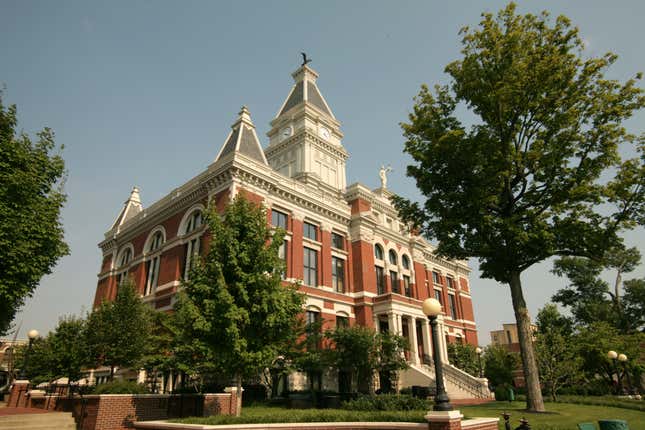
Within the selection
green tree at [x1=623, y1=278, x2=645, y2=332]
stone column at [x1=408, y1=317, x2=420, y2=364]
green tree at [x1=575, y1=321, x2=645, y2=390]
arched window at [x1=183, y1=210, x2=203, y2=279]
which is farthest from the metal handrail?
green tree at [x1=623, y1=278, x2=645, y2=332]

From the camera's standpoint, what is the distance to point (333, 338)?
2584 cm

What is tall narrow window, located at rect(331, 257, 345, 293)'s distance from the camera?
3312 cm

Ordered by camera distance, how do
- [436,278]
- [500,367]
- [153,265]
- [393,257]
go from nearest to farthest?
[153,265] < [500,367] < [393,257] < [436,278]

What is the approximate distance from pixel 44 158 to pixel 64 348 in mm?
10995

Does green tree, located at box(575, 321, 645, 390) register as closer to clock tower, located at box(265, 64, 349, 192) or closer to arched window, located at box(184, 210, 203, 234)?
clock tower, located at box(265, 64, 349, 192)

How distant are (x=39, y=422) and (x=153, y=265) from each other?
17459 mm

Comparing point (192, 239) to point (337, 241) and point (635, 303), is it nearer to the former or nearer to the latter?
point (337, 241)

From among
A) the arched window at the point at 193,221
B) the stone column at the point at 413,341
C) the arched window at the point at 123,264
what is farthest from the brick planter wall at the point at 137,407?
the arched window at the point at 123,264

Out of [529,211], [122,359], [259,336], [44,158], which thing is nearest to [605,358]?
[529,211]

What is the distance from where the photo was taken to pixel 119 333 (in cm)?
2156

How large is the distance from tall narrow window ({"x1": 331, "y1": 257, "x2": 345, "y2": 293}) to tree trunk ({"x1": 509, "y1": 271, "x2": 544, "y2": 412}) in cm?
1520

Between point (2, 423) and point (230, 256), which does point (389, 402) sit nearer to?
point (230, 256)

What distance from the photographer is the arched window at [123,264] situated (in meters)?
36.9

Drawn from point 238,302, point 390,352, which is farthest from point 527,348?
point 238,302
